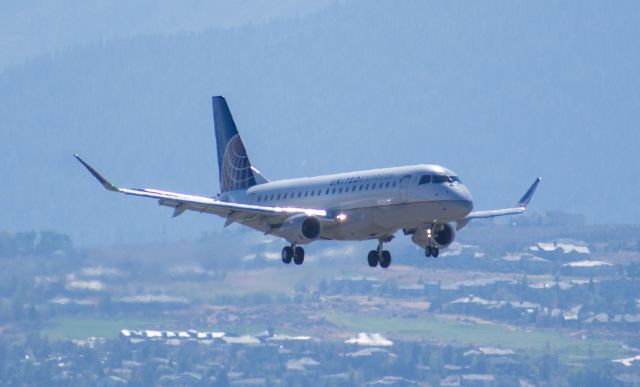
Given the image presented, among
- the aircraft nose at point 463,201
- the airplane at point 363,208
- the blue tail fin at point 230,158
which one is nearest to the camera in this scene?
the aircraft nose at point 463,201

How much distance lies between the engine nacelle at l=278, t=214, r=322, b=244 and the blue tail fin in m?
12.4

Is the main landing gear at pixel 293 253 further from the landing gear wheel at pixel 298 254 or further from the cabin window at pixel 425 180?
the cabin window at pixel 425 180

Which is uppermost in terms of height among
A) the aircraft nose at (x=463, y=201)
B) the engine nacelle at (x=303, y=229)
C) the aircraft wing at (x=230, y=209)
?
the aircraft nose at (x=463, y=201)

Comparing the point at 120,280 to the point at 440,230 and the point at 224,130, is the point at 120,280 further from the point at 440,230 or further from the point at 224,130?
the point at 440,230

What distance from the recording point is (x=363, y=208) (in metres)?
98.4

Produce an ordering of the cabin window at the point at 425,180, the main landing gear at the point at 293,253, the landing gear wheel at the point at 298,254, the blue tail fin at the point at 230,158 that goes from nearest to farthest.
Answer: the cabin window at the point at 425,180
the main landing gear at the point at 293,253
the landing gear wheel at the point at 298,254
the blue tail fin at the point at 230,158

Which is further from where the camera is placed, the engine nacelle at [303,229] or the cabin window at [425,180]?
the engine nacelle at [303,229]

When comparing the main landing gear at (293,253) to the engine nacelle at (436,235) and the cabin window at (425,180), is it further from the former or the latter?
the cabin window at (425,180)

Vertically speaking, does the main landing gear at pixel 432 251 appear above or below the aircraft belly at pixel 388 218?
below

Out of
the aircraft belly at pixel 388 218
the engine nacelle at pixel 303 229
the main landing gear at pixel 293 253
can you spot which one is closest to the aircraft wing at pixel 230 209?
the engine nacelle at pixel 303 229

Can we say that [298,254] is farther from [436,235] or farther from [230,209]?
[436,235]

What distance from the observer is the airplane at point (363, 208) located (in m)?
96.2

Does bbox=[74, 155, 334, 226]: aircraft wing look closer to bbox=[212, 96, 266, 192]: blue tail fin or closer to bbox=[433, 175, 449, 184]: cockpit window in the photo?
bbox=[433, 175, 449, 184]: cockpit window

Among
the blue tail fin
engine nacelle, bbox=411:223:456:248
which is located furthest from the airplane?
the blue tail fin
